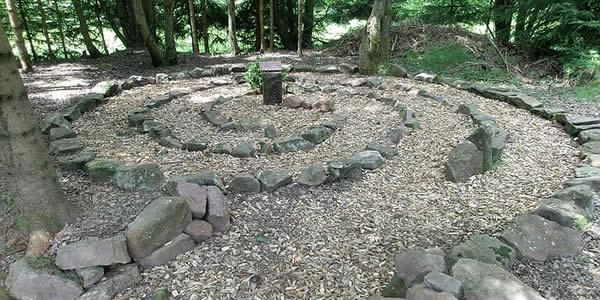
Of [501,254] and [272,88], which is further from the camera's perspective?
[272,88]

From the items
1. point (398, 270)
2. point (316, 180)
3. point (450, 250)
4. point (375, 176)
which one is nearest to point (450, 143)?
point (375, 176)

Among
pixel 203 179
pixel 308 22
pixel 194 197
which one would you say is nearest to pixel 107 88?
pixel 203 179

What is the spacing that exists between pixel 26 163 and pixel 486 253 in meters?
2.99

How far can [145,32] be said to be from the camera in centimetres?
770

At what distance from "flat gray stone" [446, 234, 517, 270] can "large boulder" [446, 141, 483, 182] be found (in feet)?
3.51

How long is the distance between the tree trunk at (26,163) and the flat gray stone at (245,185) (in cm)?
121

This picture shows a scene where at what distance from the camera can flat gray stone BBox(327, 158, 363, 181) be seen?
349 cm

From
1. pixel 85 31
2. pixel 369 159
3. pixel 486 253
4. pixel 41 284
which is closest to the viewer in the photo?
pixel 41 284

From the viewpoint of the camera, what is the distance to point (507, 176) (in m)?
3.50

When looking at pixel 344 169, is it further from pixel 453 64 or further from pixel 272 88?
pixel 453 64

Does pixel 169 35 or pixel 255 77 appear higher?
pixel 169 35

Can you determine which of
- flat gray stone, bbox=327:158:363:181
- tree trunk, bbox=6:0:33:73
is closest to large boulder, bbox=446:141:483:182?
flat gray stone, bbox=327:158:363:181

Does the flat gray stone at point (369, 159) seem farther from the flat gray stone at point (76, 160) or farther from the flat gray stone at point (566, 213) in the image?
the flat gray stone at point (76, 160)

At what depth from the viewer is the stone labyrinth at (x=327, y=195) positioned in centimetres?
234
